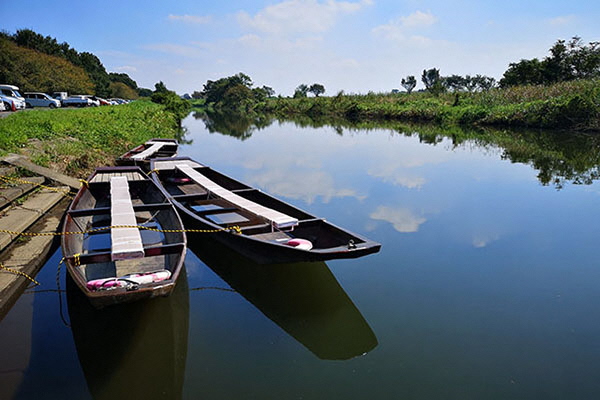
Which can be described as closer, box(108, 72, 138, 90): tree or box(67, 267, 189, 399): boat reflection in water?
box(67, 267, 189, 399): boat reflection in water

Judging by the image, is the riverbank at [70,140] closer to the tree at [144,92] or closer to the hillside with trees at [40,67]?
the hillside with trees at [40,67]

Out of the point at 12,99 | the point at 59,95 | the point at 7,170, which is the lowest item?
the point at 7,170

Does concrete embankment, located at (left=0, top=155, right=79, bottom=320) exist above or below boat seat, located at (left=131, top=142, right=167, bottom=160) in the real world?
below

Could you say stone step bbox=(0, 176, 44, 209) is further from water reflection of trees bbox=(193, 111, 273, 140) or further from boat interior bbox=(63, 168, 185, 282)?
water reflection of trees bbox=(193, 111, 273, 140)

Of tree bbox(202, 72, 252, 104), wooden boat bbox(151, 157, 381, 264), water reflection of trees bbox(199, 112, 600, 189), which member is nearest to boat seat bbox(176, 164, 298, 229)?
wooden boat bbox(151, 157, 381, 264)

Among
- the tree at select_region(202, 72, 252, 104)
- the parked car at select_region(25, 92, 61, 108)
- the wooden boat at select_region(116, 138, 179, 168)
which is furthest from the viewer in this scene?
the tree at select_region(202, 72, 252, 104)

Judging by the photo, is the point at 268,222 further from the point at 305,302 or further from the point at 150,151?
the point at 150,151

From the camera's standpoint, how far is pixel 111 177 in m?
8.13

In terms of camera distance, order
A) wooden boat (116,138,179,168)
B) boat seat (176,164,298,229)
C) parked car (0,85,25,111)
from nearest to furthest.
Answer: boat seat (176,164,298,229), wooden boat (116,138,179,168), parked car (0,85,25,111)

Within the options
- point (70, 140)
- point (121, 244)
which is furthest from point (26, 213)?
point (70, 140)

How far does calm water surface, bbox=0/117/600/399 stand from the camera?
3379mm

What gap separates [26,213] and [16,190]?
905 millimetres

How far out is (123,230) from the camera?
4.80 metres

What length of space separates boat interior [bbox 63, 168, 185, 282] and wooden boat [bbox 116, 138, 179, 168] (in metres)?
2.44
